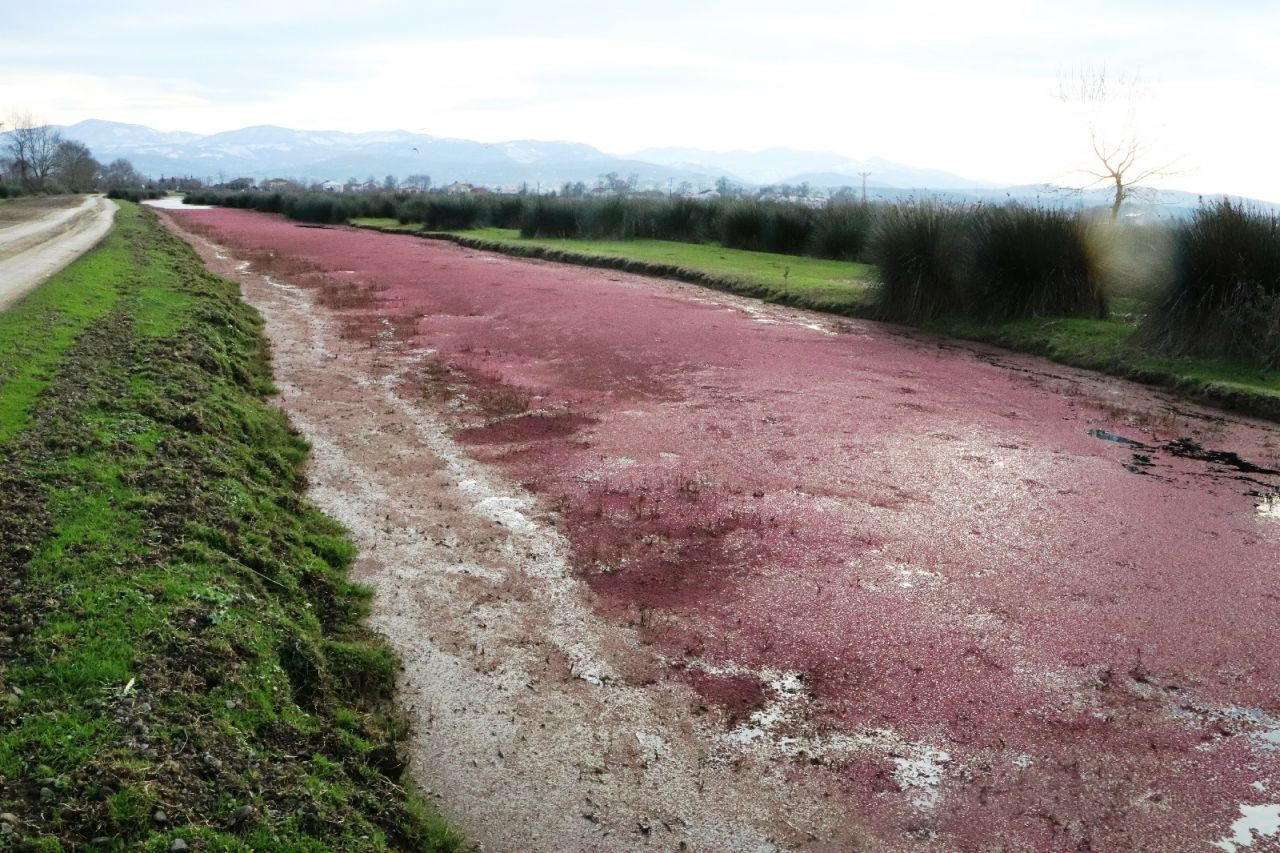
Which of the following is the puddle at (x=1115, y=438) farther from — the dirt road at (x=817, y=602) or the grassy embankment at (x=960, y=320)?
the grassy embankment at (x=960, y=320)

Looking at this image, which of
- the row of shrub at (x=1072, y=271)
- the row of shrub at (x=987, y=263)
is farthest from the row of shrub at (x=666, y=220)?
the row of shrub at (x=1072, y=271)

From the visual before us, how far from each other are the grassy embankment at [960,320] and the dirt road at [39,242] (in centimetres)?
1243

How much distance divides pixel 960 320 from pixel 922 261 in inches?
53.2

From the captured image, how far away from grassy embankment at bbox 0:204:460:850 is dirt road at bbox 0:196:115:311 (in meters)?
6.01

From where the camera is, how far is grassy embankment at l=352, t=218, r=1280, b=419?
38.4ft

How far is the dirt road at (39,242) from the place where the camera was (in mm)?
13836

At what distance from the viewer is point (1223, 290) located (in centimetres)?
1261

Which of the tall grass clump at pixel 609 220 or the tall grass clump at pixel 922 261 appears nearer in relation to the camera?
the tall grass clump at pixel 922 261

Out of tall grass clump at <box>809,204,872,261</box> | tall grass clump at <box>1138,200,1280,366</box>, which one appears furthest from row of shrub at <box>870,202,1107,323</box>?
tall grass clump at <box>809,204,872,261</box>

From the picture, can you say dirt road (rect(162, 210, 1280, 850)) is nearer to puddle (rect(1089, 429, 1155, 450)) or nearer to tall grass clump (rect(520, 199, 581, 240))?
puddle (rect(1089, 429, 1155, 450))

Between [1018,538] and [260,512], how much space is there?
5167mm

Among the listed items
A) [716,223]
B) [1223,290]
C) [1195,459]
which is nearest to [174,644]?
[1195,459]

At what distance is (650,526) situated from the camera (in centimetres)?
705

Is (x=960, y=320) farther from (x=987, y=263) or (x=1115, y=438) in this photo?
(x=1115, y=438)
